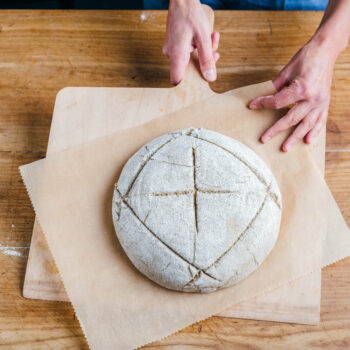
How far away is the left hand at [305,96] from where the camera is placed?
4.27 feet

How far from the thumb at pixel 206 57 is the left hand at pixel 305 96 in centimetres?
24

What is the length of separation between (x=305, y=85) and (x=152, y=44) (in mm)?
730

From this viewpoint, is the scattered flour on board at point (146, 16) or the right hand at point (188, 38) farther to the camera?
the scattered flour on board at point (146, 16)

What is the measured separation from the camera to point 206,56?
4.60 feet

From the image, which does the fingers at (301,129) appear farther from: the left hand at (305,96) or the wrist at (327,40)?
the wrist at (327,40)

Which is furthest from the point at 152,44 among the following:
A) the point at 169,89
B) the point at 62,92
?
the point at 62,92

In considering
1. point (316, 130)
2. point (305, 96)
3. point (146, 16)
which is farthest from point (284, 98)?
point (146, 16)

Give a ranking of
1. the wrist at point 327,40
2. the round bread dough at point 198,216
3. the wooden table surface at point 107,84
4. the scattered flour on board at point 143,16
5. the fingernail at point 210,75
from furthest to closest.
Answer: the scattered flour on board at point 143,16 → the fingernail at point 210,75 → the wrist at point 327,40 → the wooden table surface at point 107,84 → the round bread dough at point 198,216

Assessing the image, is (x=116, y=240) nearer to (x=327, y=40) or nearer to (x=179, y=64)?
(x=179, y=64)

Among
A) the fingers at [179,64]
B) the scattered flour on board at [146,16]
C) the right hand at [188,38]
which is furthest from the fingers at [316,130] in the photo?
the scattered flour on board at [146,16]

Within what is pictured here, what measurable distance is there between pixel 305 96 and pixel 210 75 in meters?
0.38

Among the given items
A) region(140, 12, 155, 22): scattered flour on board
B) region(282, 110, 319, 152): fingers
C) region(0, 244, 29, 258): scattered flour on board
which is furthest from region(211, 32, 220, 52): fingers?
region(0, 244, 29, 258): scattered flour on board

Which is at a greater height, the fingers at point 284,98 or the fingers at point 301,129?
the fingers at point 284,98

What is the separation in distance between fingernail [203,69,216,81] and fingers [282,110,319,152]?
39 centimetres
